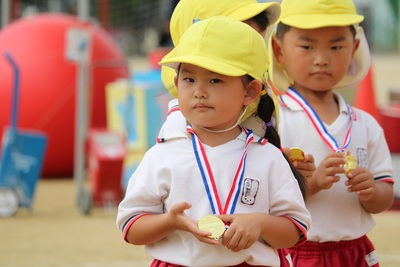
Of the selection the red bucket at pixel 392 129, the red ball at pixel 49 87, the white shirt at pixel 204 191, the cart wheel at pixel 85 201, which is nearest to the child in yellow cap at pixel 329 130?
the white shirt at pixel 204 191

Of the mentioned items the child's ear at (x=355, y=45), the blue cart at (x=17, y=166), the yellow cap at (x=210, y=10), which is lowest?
the blue cart at (x=17, y=166)

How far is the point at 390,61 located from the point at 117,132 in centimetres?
2484

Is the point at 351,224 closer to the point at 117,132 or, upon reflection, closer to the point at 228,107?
the point at 228,107

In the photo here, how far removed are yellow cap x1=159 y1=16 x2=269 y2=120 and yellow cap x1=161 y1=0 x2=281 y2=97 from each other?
58 cm

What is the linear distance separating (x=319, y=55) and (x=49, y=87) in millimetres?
8938

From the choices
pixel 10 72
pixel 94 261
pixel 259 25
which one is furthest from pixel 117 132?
pixel 259 25

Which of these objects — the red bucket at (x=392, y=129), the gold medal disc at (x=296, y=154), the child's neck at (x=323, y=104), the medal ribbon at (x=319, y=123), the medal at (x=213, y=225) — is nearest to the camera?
the medal at (x=213, y=225)

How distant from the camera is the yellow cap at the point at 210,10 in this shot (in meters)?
4.13

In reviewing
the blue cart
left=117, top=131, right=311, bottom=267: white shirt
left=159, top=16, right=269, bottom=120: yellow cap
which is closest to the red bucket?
the blue cart

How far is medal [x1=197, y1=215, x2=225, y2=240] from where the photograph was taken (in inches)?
130

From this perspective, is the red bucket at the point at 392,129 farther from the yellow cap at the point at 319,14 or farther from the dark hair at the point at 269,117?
the dark hair at the point at 269,117

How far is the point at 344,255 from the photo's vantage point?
4516mm

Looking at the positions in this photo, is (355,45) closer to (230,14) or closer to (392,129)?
(230,14)

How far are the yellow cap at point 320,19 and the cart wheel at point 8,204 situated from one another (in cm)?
604
